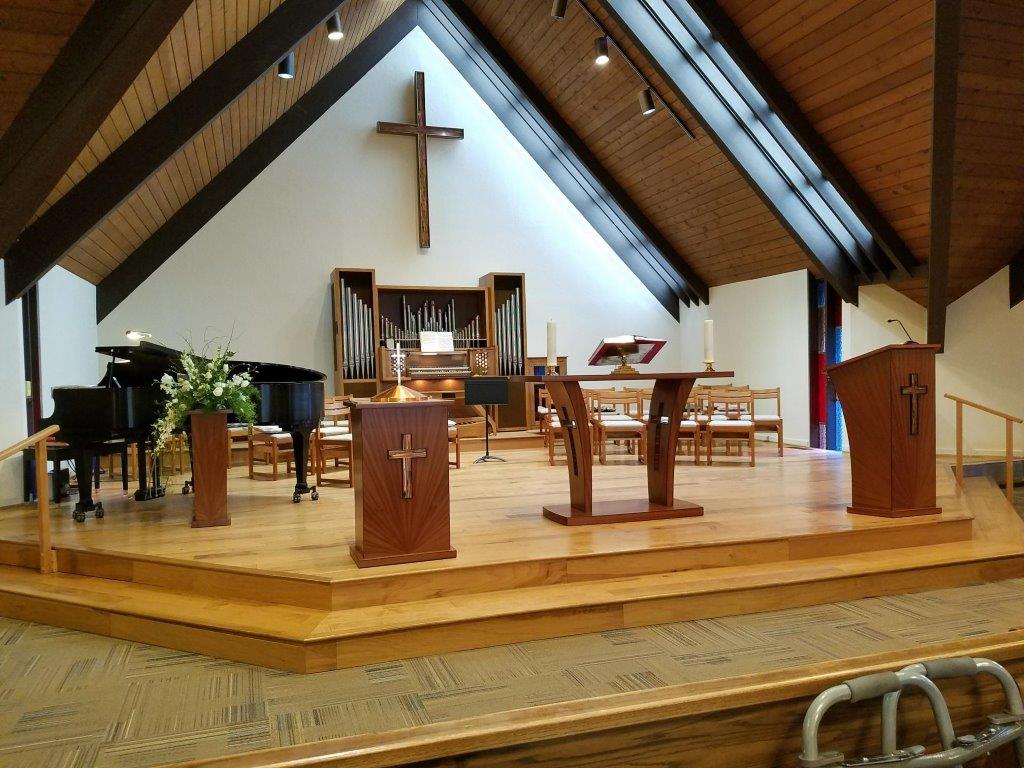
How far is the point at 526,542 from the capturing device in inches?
143

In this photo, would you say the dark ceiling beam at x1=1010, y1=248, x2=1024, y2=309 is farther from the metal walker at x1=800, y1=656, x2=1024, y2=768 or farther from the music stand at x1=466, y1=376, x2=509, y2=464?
the metal walker at x1=800, y1=656, x2=1024, y2=768

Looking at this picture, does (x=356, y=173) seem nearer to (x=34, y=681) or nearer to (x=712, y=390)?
Result: (x=712, y=390)

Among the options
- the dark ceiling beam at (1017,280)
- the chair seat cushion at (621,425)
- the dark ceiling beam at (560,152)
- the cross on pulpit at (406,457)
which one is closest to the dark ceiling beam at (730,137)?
the dark ceiling beam at (1017,280)

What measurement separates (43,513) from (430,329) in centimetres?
537

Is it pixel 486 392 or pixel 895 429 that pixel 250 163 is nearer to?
pixel 486 392

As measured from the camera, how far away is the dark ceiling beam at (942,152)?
15.1 feet

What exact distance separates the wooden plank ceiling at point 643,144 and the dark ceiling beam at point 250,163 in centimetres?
127

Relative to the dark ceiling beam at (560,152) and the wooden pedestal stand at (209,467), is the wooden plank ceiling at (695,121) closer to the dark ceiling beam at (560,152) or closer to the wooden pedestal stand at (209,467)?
the dark ceiling beam at (560,152)

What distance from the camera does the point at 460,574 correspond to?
3.24m

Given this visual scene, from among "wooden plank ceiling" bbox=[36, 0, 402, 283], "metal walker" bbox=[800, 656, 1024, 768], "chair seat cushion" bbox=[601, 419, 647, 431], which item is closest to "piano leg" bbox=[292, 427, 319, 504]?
"wooden plank ceiling" bbox=[36, 0, 402, 283]

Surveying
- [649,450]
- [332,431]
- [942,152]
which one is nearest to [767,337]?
[942,152]

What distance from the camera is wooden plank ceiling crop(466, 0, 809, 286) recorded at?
727 centimetres

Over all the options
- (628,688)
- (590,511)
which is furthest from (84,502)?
(628,688)

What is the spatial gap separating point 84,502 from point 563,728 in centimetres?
357
